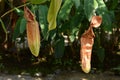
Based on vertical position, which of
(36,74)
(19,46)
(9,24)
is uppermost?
(9,24)

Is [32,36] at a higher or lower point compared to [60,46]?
higher

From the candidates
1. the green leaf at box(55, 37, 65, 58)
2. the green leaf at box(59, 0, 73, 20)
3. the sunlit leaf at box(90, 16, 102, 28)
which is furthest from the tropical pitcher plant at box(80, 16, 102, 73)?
the green leaf at box(55, 37, 65, 58)

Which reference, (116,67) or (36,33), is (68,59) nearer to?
(116,67)

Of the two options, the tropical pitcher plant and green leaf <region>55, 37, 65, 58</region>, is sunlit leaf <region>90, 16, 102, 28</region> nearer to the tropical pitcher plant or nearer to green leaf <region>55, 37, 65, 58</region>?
the tropical pitcher plant

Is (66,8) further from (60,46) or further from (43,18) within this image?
(60,46)

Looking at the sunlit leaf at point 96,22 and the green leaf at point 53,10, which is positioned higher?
the green leaf at point 53,10

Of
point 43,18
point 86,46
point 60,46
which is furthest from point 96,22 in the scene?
point 60,46

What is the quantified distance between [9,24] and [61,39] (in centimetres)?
52

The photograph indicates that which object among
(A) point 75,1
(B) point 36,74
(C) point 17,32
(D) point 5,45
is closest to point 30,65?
(B) point 36,74

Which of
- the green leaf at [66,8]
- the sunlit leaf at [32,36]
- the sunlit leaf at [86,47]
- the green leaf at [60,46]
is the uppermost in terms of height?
the green leaf at [66,8]

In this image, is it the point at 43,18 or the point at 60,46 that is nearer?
the point at 43,18

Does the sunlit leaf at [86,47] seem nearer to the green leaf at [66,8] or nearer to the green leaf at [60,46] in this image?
the green leaf at [66,8]

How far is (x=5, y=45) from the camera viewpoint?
3064 mm

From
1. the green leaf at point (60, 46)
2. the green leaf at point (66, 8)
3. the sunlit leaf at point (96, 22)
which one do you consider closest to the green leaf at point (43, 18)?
the green leaf at point (66, 8)
